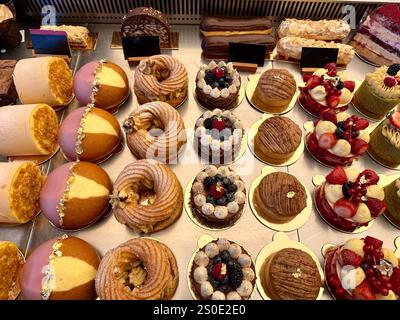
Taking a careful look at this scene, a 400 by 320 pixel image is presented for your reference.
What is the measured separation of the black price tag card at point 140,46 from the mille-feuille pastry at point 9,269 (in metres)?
1.65

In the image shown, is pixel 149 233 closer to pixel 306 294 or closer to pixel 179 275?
pixel 179 275

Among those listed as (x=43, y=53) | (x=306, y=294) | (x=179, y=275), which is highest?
(x=43, y=53)

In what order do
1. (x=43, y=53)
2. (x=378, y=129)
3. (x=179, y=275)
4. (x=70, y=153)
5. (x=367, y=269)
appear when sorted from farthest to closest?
(x=43, y=53) < (x=378, y=129) < (x=70, y=153) < (x=179, y=275) < (x=367, y=269)

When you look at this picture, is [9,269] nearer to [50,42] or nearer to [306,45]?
[50,42]

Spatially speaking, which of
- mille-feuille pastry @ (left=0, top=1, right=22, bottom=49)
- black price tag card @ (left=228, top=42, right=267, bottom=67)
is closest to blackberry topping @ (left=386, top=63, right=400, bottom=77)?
black price tag card @ (left=228, top=42, right=267, bottom=67)

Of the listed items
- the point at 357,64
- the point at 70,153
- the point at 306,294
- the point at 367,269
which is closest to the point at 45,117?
the point at 70,153

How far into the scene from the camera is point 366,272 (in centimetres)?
213

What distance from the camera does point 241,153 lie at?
2820 mm

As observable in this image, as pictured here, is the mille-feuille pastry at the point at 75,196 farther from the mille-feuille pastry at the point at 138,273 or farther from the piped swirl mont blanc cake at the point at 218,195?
the piped swirl mont blanc cake at the point at 218,195

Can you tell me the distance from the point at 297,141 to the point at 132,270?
138cm

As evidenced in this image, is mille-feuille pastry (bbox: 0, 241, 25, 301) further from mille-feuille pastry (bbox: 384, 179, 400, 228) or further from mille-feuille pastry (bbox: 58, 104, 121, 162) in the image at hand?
mille-feuille pastry (bbox: 384, 179, 400, 228)

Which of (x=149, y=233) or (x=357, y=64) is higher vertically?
(x=357, y=64)

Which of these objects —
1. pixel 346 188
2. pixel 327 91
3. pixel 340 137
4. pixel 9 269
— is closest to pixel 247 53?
pixel 327 91

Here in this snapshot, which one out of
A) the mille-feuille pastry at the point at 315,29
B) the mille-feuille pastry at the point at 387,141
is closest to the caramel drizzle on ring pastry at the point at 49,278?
the mille-feuille pastry at the point at 387,141
